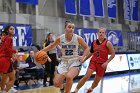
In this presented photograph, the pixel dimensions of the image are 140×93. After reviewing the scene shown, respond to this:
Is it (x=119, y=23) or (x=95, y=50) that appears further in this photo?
(x=119, y=23)

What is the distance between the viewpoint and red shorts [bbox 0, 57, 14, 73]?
8922mm

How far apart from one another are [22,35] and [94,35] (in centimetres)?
654

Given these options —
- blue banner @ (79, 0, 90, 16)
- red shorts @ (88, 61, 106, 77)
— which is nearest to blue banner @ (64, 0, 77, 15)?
blue banner @ (79, 0, 90, 16)

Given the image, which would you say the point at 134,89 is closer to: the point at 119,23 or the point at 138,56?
the point at 138,56

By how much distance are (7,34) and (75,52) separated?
2.47 m

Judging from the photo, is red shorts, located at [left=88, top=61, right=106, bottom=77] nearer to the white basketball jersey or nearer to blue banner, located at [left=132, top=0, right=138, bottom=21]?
the white basketball jersey

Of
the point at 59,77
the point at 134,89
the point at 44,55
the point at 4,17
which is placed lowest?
the point at 134,89

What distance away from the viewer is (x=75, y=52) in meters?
7.54

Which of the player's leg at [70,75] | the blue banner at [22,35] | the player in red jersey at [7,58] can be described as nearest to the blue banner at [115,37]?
the blue banner at [22,35]

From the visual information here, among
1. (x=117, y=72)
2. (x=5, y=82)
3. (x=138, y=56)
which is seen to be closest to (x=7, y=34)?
(x=5, y=82)

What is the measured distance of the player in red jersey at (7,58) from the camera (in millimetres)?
8938

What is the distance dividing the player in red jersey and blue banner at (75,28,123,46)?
10338 mm

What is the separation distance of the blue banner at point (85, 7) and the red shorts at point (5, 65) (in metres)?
11.6

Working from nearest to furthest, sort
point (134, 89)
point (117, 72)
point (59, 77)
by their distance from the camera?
point (59, 77) < point (134, 89) < point (117, 72)
